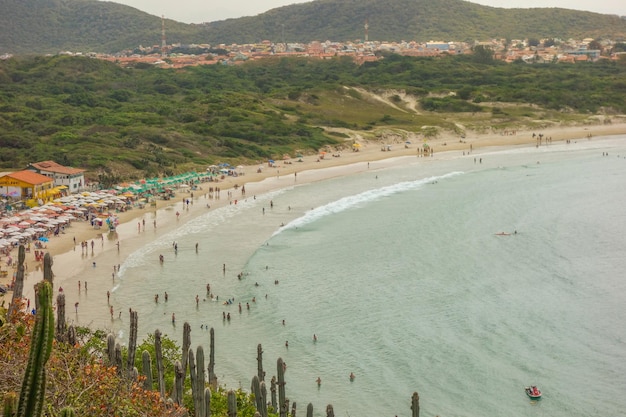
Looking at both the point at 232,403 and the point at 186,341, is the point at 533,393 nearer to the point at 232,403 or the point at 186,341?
the point at 186,341

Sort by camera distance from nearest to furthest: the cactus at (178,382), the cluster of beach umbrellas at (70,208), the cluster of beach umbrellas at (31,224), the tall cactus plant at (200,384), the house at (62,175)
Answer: the cactus at (178,382), the tall cactus plant at (200,384), the cluster of beach umbrellas at (31,224), the cluster of beach umbrellas at (70,208), the house at (62,175)

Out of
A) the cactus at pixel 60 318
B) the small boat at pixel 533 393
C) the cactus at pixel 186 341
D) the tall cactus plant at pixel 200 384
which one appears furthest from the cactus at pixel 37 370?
the small boat at pixel 533 393

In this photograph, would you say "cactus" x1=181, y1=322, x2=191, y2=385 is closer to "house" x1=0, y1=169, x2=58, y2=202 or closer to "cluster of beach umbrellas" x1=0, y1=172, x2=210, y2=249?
"cluster of beach umbrellas" x1=0, y1=172, x2=210, y2=249

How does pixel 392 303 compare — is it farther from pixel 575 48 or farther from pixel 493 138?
pixel 575 48

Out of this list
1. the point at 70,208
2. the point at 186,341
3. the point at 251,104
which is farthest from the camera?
the point at 251,104

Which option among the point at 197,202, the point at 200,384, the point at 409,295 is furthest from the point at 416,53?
the point at 200,384

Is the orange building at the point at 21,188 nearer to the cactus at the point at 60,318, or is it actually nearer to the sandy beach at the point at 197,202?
the sandy beach at the point at 197,202
